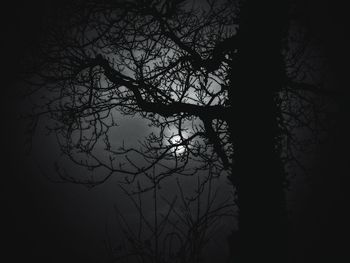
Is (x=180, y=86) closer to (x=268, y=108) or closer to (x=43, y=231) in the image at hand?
(x=268, y=108)

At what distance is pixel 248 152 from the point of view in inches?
140

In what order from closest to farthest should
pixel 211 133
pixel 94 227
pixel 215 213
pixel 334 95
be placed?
pixel 215 213 < pixel 334 95 < pixel 211 133 < pixel 94 227

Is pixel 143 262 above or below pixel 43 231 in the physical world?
below

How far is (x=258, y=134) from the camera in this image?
3.54m

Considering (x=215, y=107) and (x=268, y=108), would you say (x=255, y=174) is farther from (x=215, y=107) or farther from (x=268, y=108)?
(x=215, y=107)

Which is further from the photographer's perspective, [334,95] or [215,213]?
[334,95]

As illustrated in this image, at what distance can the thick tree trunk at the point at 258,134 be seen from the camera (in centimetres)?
326

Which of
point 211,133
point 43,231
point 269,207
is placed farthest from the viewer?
point 43,231

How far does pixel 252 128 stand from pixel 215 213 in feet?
6.29

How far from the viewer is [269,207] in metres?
3.31

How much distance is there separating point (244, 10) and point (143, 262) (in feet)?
12.4

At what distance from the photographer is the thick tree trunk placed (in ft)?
10.7

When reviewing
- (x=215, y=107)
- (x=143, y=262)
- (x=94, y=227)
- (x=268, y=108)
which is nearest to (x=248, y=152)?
(x=268, y=108)

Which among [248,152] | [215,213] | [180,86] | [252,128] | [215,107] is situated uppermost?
[180,86]
